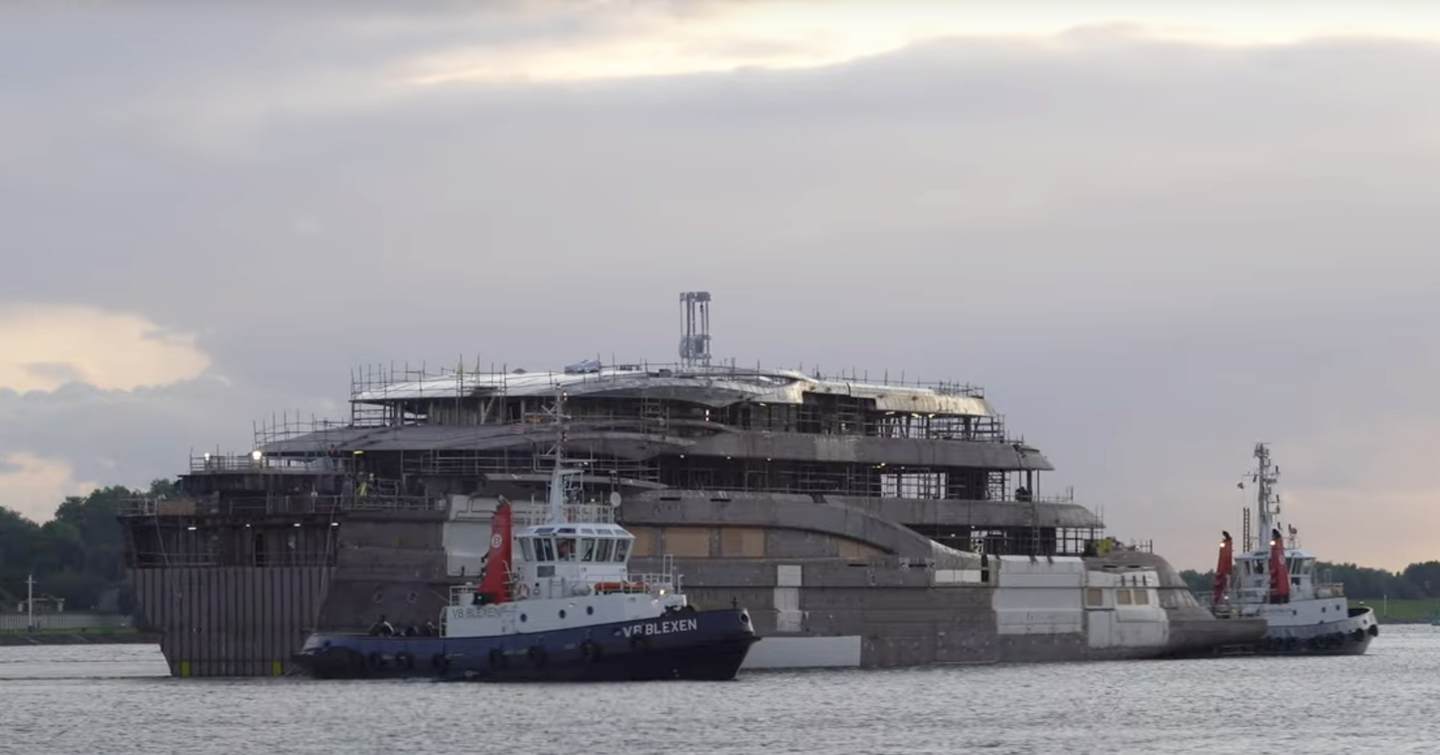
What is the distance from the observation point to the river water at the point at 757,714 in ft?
260

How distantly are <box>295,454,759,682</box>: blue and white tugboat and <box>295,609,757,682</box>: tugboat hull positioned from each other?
3cm

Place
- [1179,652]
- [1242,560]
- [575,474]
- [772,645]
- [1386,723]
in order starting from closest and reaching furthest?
[1386,723] → [575,474] → [772,645] → [1179,652] → [1242,560]

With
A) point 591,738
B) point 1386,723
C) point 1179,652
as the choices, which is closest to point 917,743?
point 591,738

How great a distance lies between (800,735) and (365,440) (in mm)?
37032

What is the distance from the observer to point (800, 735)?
266 ft

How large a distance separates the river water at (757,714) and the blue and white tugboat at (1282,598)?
922 inches

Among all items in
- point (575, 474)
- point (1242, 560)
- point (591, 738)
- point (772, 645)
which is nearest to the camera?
point (591, 738)

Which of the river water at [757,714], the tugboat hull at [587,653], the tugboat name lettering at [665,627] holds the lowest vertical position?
the river water at [757,714]

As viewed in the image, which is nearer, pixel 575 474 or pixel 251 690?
pixel 251 690

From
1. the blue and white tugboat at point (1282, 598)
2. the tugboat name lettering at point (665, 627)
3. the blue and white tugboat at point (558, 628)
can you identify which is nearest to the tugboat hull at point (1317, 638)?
the blue and white tugboat at point (1282, 598)

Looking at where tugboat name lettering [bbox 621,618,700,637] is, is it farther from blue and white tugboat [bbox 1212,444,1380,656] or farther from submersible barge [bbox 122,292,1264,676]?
blue and white tugboat [bbox 1212,444,1380,656]

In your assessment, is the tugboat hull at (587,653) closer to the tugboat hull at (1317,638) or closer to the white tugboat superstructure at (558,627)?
the white tugboat superstructure at (558,627)

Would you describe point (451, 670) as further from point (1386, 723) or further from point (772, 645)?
point (1386, 723)

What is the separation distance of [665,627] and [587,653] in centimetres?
277
